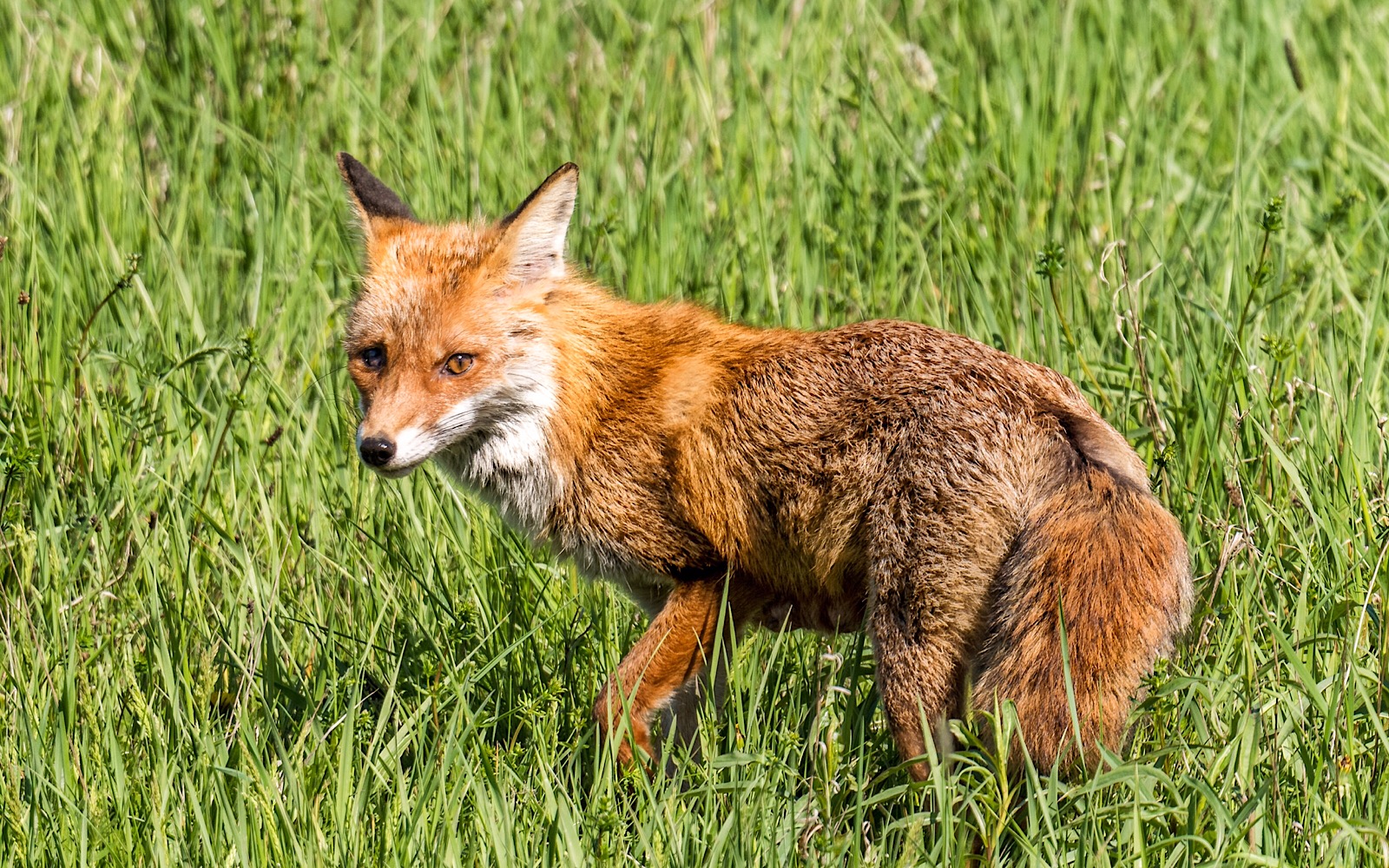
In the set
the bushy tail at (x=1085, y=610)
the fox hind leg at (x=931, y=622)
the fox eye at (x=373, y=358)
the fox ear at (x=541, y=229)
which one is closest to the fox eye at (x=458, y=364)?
the fox eye at (x=373, y=358)

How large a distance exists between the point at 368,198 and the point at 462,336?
3.00 feet

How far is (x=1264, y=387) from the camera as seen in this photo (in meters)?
5.34

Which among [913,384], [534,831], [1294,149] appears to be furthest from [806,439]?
[1294,149]

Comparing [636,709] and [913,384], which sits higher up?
[913,384]

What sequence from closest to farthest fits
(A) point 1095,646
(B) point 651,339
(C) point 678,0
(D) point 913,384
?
1. (A) point 1095,646
2. (D) point 913,384
3. (B) point 651,339
4. (C) point 678,0

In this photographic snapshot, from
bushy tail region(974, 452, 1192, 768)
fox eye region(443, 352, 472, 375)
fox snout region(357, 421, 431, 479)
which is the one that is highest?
fox eye region(443, 352, 472, 375)

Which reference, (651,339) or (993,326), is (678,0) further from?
(651,339)

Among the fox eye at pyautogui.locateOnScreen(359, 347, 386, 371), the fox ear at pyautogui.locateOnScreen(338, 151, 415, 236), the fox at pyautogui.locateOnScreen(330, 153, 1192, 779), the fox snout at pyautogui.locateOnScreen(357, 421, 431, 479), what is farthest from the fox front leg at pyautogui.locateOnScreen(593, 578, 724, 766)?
the fox ear at pyautogui.locateOnScreen(338, 151, 415, 236)

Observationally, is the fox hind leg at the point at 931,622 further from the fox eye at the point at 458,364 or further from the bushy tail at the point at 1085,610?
the fox eye at the point at 458,364

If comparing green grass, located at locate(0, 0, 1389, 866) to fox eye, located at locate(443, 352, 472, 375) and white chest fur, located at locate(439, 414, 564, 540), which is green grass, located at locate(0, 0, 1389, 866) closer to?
white chest fur, located at locate(439, 414, 564, 540)

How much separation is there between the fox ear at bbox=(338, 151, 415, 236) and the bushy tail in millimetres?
2521

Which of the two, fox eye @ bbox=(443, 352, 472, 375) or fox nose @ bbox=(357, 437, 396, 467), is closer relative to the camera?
fox nose @ bbox=(357, 437, 396, 467)

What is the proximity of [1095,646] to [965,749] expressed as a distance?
0.54 meters

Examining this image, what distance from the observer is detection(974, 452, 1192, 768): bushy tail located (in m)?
3.57
